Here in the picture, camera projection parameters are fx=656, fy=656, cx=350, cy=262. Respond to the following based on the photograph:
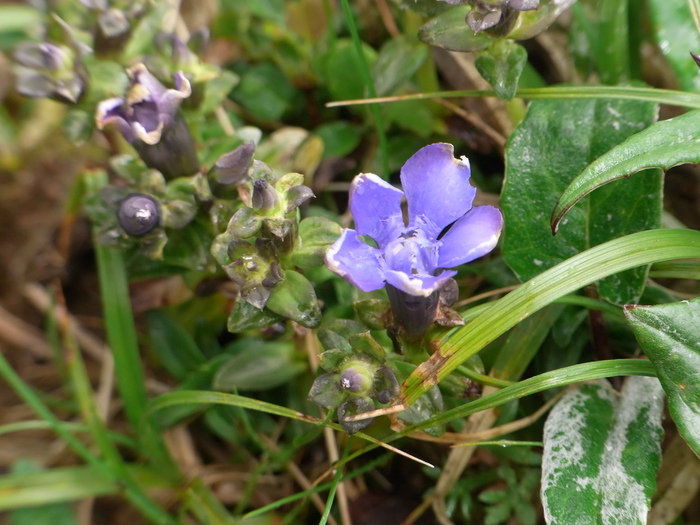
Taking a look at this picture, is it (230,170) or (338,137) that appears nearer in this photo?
(230,170)

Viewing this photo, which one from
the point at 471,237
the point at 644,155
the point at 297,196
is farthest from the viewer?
the point at 297,196

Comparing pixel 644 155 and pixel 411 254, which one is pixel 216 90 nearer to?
pixel 411 254

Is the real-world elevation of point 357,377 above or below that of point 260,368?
above

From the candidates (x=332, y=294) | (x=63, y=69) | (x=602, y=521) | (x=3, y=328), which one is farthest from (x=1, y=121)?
(x=602, y=521)

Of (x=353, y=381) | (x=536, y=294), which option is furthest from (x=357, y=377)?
(x=536, y=294)

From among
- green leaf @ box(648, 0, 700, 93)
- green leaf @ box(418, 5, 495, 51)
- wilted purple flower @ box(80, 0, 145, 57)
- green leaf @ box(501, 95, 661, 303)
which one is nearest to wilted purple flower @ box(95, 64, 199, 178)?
wilted purple flower @ box(80, 0, 145, 57)

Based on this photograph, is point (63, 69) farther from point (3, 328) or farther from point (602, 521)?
point (602, 521)

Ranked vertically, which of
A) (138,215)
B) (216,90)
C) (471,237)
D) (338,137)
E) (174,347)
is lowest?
(174,347)
